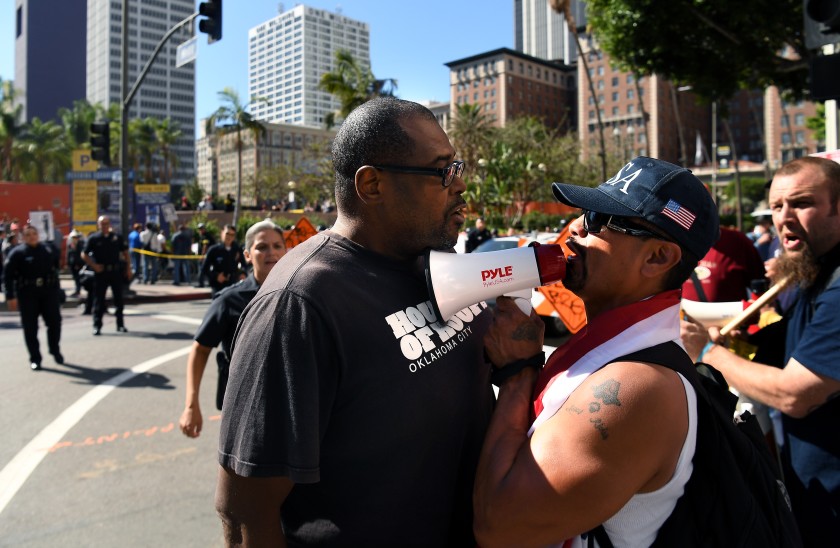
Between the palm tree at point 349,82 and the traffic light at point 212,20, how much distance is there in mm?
13501

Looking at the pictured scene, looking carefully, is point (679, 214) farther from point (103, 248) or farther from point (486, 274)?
point (103, 248)

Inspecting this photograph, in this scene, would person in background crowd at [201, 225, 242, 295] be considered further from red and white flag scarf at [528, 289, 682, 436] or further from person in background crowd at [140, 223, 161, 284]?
person in background crowd at [140, 223, 161, 284]

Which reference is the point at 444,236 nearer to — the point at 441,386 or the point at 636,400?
the point at 441,386

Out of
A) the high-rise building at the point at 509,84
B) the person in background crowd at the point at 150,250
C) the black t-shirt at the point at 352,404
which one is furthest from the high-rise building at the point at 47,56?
the black t-shirt at the point at 352,404

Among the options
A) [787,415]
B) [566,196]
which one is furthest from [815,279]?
[566,196]

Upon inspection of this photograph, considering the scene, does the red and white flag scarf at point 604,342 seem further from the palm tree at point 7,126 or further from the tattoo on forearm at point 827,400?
the palm tree at point 7,126

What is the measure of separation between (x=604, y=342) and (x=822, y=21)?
341cm

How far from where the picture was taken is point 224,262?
35.3ft

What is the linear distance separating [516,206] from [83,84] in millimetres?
100908

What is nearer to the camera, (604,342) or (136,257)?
(604,342)

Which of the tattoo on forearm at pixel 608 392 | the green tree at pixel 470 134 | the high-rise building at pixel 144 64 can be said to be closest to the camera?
the tattoo on forearm at pixel 608 392

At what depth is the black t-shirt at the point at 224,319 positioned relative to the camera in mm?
4199

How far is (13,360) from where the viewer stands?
29.9 ft

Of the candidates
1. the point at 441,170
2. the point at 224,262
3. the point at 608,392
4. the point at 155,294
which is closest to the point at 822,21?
the point at 441,170
